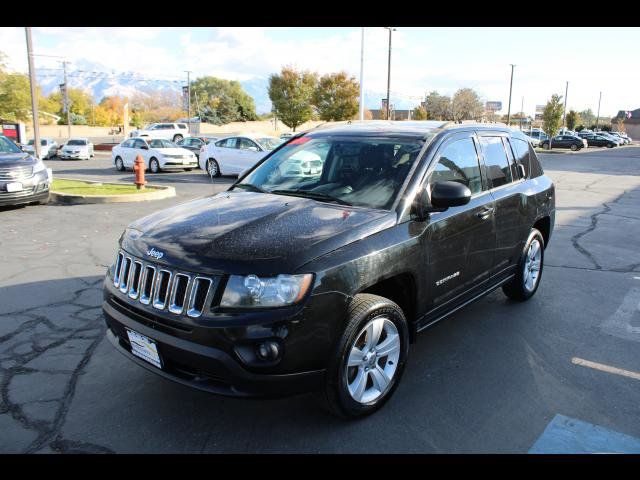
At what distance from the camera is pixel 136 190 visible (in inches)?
514

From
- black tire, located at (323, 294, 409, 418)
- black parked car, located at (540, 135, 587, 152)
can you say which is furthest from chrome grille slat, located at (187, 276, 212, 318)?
black parked car, located at (540, 135, 587, 152)

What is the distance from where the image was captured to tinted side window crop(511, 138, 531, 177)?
205 inches

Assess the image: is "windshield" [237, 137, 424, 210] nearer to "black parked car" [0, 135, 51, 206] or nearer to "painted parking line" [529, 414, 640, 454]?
"painted parking line" [529, 414, 640, 454]

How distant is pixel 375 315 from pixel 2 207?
10.8m

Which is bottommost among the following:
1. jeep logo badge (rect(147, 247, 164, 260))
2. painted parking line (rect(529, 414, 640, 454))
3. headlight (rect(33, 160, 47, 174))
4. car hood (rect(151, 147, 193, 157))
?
painted parking line (rect(529, 414, 640, 454))

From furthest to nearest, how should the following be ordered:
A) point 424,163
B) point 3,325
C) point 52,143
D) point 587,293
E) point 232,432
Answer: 1. point 52,143
2. point 587,293
3. point 3,325
4. point 424,163
5. point 232,432

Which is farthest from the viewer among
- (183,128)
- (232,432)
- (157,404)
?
(183,128)

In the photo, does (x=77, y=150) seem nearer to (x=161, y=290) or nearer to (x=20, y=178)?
(x=20, y=178)

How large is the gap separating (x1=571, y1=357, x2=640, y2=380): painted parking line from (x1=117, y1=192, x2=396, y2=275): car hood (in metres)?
2.06

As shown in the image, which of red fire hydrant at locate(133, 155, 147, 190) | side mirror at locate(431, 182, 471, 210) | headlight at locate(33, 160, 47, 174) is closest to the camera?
side mirror at locate(431, 182, 471, 210)

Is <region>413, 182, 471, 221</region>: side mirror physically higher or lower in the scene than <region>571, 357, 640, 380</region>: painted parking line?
higher
